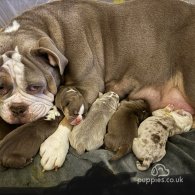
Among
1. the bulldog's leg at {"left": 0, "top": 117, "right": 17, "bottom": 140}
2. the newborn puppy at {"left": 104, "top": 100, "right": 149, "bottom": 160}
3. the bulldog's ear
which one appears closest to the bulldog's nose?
the bulldog's leg at {"left": 0, "top": 117, "right": 17, "bottom": 140}

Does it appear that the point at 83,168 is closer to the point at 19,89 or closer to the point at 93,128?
the point at 93,128

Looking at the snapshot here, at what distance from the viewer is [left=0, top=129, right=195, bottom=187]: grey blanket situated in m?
1.69

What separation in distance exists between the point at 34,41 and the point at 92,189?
2.69 ft

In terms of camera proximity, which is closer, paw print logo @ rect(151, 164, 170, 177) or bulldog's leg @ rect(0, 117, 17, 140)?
paw print logo @ rect(151, 164, 170, 177)

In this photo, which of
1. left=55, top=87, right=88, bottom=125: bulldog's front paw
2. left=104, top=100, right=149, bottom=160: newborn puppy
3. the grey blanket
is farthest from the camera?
left=55, top=87, right=88, bottom=125: bulldog's front paw

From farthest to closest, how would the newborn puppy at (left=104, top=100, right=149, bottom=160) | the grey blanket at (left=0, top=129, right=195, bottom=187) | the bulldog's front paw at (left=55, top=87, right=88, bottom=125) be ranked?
the bulldog's front paw at (left=55, top=87, right=88, bottom=125)
the newborn puppy at (left=104, top=100, right=149, bottom=160)
the grey blanket at (left=0, top=129, right=195, bottom=187)

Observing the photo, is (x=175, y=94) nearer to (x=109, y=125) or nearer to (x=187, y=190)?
(x=109, y=125)

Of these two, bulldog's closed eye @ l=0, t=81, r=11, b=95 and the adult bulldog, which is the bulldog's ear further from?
bulldog's closed eye @ l=0, t=81, r=11, b=95

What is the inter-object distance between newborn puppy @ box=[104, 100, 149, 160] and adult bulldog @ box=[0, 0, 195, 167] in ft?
0.58

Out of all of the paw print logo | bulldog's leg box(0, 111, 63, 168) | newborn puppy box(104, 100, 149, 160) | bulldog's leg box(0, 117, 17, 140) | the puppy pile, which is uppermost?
bulldog's leg box(0, 111, 63, 168)

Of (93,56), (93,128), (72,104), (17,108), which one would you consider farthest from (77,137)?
(93,56)

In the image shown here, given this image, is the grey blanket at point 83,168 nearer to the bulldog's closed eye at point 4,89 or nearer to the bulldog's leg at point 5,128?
the bulldog's leg at point 5,128

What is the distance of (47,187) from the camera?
1.66 m

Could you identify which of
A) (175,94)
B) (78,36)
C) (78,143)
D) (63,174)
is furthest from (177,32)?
(63,174)
